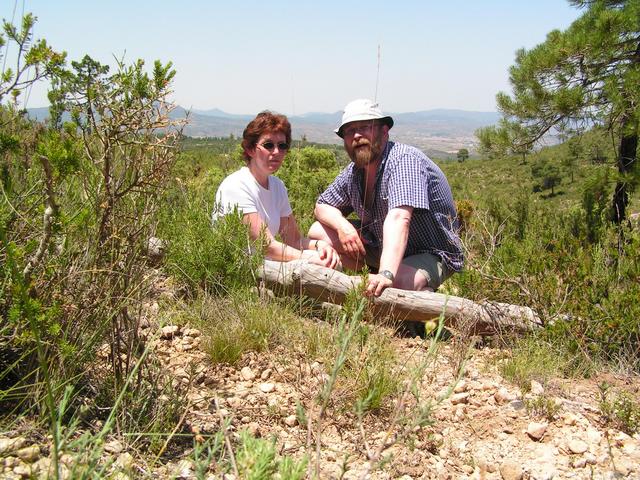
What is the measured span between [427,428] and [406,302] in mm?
1095

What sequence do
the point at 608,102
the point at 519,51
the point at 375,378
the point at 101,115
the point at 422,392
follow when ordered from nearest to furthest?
the point at 101,115 → the point at 375,378 → the point at 422,392 → the point at 608,102 → the point at 519,51

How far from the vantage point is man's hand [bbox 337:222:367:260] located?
3.85 m

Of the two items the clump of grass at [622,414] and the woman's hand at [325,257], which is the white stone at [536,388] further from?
the woman's hand at [325,257]

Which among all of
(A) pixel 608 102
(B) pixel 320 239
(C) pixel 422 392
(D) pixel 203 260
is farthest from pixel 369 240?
(A) pixel 608 102

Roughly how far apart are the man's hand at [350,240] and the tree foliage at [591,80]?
243 cm

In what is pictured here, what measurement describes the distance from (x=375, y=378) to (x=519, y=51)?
181 inches

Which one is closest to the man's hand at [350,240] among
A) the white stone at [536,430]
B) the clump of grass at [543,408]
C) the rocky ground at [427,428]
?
the rocky ground at [427,428]

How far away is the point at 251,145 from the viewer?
4164mm

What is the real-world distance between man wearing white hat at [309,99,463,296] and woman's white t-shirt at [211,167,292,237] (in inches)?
16.3

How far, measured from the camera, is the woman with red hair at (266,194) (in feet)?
12.3

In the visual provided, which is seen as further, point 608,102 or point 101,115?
point 608,102

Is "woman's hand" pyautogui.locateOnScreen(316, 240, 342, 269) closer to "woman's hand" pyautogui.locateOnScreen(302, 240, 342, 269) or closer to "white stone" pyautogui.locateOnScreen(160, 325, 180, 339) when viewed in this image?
"woman's hand" pyautogui.locateOnScreen(302, 240, 342, 269)

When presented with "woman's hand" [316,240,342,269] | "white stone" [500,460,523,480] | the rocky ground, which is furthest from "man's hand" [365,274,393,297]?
"white stone" [500,460,523,480]

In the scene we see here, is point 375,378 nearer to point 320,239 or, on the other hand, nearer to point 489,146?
point 320,239
